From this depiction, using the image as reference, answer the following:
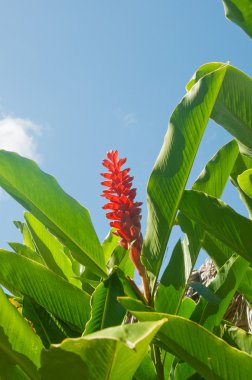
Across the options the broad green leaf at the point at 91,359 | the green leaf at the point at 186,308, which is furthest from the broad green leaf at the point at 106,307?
the green leaf at the point at 186,308

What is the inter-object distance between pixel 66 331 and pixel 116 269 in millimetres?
258

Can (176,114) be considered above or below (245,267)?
above

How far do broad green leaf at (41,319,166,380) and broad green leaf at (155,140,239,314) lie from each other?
16.8 inches

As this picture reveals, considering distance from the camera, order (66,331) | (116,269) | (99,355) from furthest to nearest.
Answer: (66,331), (116,269), (99,355)

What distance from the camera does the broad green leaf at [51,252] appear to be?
1.90m

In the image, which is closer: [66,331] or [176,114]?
[176,114]

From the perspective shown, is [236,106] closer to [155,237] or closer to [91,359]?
[155,237]

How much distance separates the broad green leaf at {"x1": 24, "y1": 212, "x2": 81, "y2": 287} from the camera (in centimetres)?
190

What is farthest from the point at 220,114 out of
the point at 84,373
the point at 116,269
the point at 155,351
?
the point at 84,373

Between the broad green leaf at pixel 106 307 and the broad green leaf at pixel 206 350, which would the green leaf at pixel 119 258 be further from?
the broad green leaf at pixel 206 350

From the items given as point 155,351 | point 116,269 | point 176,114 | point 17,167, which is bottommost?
point 155,351

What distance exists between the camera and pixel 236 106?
1537 mm

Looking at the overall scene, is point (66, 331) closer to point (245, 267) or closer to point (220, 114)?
point (245, 267)

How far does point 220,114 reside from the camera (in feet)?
5.08
